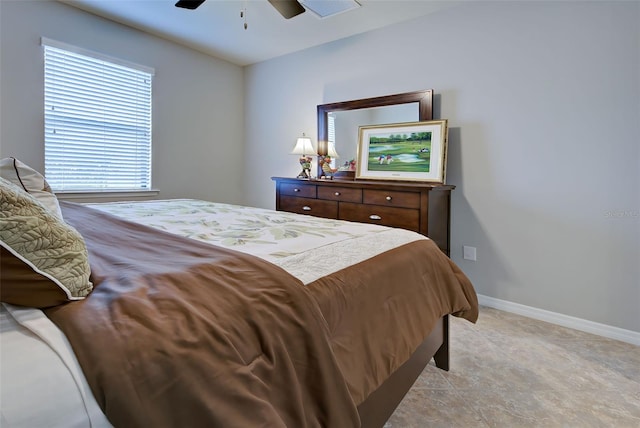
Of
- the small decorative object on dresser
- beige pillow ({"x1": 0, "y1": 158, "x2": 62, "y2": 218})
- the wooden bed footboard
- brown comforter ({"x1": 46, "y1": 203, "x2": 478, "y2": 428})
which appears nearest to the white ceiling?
the small decorative object on dresser

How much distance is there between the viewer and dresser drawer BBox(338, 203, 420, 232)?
2.61 m

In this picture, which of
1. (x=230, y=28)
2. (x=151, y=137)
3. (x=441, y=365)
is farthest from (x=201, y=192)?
(x=441, y=365)

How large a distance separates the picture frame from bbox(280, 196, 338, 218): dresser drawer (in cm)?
45

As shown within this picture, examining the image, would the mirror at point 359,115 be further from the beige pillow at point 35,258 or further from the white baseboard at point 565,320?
the beige pillow at point 35,258

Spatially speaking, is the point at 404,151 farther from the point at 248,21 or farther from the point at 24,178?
the point at 24,178

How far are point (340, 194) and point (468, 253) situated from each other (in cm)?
121

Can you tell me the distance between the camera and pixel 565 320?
244cm

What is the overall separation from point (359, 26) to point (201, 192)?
8.42 feet

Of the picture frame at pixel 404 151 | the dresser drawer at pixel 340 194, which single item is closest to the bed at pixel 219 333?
the dresser drawer at pixel 340 194

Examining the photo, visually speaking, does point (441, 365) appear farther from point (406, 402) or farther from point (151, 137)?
point (151, 137)

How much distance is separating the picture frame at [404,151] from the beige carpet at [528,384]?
1.31 metres

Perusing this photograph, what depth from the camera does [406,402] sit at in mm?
1571

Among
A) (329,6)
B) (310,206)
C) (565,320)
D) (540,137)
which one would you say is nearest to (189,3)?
(329,6)

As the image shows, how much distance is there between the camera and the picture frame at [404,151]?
9.29 feet
